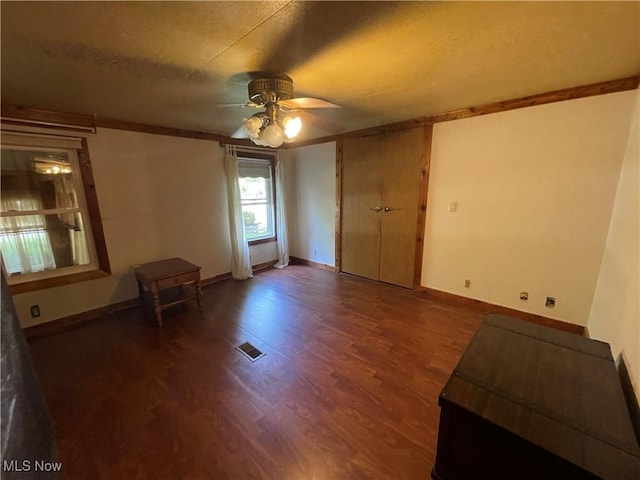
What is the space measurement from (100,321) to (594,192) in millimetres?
4997

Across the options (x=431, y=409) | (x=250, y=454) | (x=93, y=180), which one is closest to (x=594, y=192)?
(x=431, y=409)

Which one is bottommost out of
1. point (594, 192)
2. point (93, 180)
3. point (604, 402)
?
point (604, 402)

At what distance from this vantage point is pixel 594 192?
87.9 inches

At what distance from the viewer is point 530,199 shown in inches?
99.3

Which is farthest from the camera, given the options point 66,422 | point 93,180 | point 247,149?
point 247,149

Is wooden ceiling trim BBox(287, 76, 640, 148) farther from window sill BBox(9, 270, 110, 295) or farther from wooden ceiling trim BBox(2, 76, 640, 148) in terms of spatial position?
window sill BBox(9, 270, 110, 295)

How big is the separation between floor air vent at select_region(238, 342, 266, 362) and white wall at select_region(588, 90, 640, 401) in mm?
2258

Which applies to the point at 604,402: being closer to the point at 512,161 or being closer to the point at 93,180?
the point at 512,161

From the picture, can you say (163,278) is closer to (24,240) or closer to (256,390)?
(24,240)

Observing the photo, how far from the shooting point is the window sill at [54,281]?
2494 millimetres

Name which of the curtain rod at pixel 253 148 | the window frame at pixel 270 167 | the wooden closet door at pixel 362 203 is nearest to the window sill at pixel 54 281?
the window frame at pixel 270 167

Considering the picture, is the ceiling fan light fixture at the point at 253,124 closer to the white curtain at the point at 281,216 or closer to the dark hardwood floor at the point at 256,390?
the dark hardwood floor at the point at 256,390

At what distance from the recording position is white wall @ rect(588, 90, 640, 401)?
1.41 m

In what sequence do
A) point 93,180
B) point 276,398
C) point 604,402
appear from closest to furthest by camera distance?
point 604,402 < point 276,398 < point 93,180
